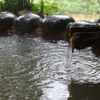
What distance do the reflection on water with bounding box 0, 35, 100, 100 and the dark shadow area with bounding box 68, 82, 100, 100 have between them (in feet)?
0.20

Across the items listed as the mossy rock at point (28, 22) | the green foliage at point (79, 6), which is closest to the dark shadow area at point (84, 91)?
the mossy rock at point (28, 22)

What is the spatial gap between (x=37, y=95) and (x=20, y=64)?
1045 millimetres

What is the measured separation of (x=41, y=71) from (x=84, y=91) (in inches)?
30.8

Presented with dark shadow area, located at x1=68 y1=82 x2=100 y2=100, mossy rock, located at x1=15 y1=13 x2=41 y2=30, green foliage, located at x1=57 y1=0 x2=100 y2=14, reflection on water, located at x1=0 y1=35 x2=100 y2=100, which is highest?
green foliage, located at x1=57 y1=0 x2=100 y2=14

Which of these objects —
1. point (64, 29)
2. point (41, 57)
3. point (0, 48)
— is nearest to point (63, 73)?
point (41, 57)

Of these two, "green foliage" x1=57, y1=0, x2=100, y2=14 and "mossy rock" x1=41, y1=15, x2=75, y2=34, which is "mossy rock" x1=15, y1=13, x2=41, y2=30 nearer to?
"mossy rock" x1=41, y1=15, x2=75, y2=34

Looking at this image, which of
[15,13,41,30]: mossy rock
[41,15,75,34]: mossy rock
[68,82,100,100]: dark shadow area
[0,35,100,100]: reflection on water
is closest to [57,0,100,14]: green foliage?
[15,13,41,30]: mossy rock

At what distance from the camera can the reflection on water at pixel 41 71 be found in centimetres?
187

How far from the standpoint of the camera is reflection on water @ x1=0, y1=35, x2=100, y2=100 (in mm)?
1874

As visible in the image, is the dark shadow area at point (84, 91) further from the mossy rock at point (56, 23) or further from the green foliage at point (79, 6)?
the green foliage at point (79, 6)

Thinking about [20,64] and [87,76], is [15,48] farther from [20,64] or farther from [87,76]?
[87,76]

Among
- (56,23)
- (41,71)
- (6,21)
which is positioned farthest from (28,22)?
(41,71)

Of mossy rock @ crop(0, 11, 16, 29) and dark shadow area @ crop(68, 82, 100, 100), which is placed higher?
mossy rock @ crop(0, 11, 16, 29)

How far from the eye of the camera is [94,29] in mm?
2340
